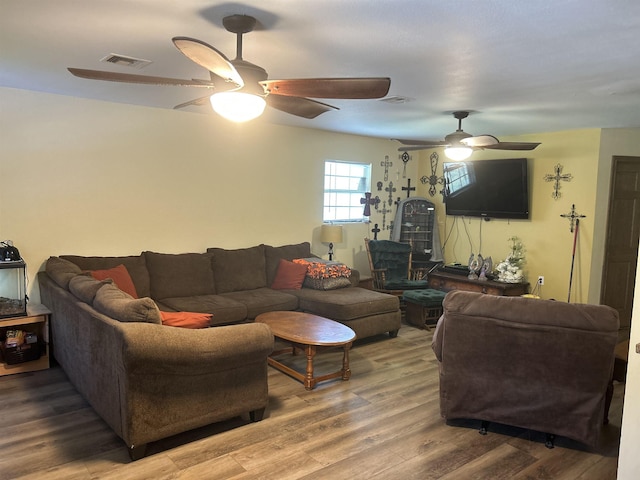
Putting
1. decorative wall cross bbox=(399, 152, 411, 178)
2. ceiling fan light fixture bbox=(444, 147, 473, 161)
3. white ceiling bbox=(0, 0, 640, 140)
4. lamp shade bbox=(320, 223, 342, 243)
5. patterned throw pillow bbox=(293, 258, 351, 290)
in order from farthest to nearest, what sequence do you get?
1. decorative wall cross bbox=(399, 152, 411, 178)
2. lamp shade bbox=(320, 223, 342, 243)
3. patterned throw pillow bbox=(293, 258, 351, 290)
4. ceiling fan light fixture bbox=(444, 147, 473, 161)
5. white ceiling bbox=(0, 0, 640, 140)

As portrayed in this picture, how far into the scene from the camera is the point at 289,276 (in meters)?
5.44

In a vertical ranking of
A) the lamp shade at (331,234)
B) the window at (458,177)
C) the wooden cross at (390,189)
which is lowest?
the lamp shade at (331,234)

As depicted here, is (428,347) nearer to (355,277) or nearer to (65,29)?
(355,277)

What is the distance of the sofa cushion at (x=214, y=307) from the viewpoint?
4387 millimetres

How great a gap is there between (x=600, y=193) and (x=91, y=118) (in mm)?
5633

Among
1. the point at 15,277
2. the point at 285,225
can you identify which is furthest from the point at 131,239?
the point at 285,225

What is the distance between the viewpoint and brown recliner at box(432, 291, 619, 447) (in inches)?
108

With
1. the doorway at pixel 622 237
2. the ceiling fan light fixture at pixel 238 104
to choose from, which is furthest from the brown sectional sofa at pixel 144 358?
the doorway at pixel 622 237

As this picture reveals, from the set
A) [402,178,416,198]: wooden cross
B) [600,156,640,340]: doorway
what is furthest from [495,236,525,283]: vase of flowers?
[402,178,416,198]: wooden cross

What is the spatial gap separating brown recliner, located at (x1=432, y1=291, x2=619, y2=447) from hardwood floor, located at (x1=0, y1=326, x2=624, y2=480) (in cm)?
20

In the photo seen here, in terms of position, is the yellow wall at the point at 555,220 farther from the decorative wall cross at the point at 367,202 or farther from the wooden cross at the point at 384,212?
the decorative wall cross at the point at 367,202

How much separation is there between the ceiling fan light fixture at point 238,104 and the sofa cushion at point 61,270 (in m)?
2.11

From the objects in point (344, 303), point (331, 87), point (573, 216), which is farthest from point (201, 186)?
point (573, 216)

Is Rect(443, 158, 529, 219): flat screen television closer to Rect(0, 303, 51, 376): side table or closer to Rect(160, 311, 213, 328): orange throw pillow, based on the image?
Rect(160, 311, 213, 328): orange throw pillow
